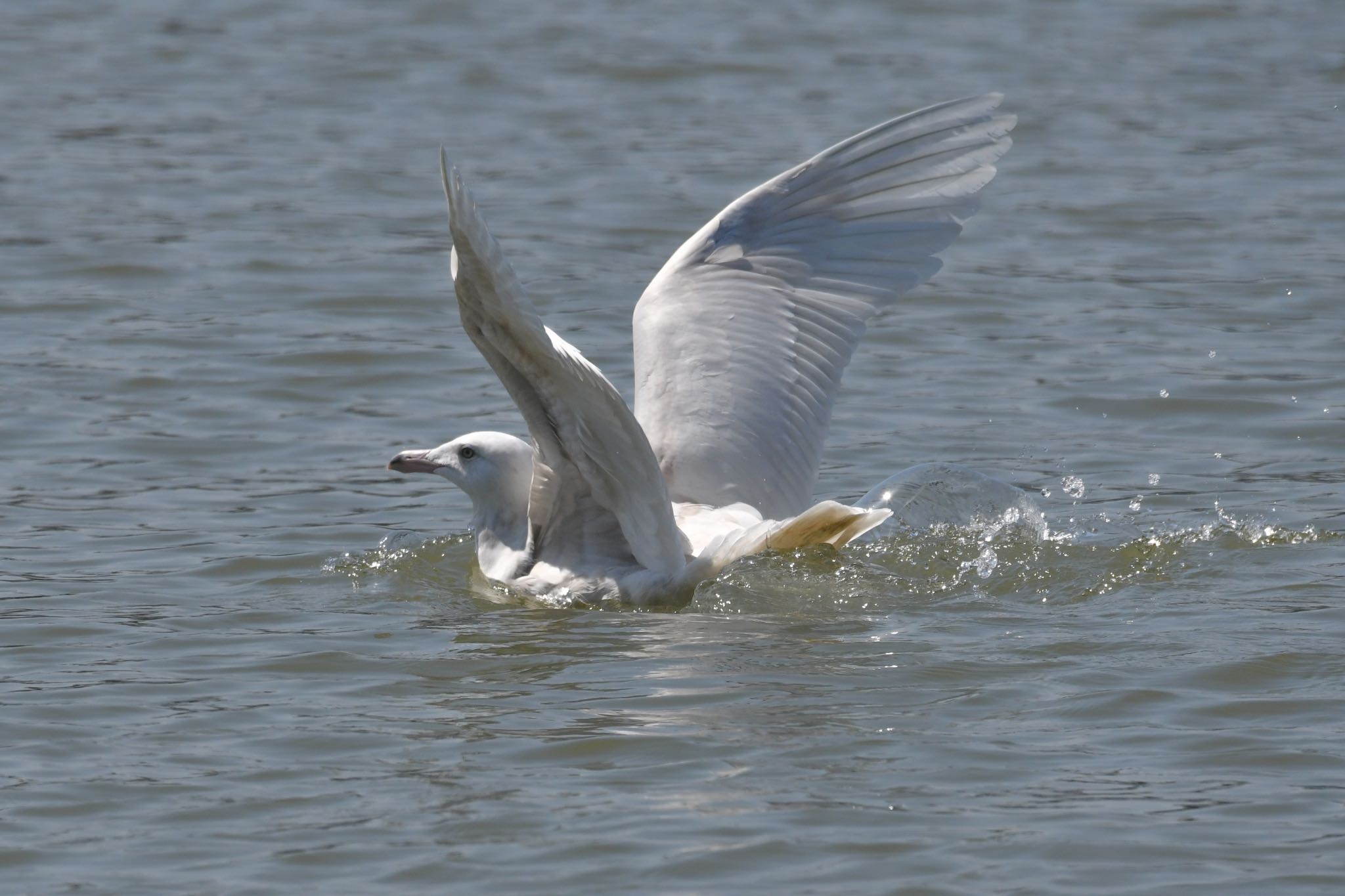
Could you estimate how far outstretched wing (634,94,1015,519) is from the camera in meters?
7.48

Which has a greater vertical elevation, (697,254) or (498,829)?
(697,254)

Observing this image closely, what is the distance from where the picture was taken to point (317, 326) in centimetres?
1091

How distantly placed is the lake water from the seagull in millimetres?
236

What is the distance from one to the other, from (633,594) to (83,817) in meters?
2.18

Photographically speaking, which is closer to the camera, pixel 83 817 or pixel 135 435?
pixel 83 817

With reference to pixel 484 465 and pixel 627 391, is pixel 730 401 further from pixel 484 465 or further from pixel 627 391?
pixel 627 391

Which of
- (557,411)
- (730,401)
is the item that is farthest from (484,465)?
(557,411)

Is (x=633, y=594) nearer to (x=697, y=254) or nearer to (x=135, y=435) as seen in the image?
(x=697, y=254)

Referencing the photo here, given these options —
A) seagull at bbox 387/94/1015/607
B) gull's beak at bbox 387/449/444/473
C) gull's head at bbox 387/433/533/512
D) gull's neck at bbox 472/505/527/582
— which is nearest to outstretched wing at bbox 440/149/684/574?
seagull at bbox 387/94/1015/607

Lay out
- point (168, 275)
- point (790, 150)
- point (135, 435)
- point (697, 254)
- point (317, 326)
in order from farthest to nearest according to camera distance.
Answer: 1. point (790, 150)
2. point (168, 275)
3. point (317, 326)
4. point (135, 435)
5. point (697, 254)

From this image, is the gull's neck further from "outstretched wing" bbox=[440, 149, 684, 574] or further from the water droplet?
the water droplet

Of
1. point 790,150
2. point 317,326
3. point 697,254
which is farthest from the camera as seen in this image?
point 790,150

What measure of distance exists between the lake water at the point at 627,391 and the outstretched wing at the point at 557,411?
0.31 metres

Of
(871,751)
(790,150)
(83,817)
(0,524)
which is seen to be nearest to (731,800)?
(871,751)
